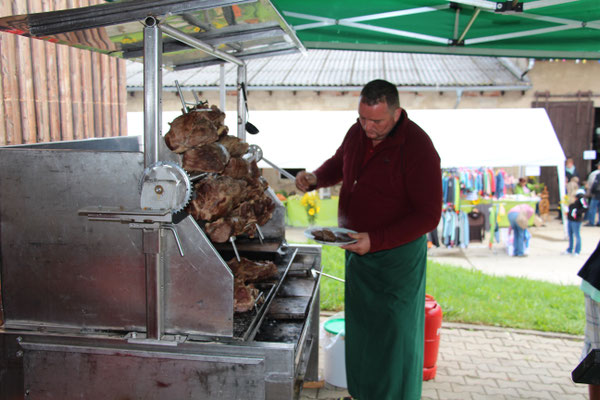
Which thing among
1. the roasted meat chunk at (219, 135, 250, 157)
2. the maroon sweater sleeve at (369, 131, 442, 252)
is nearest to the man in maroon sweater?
the maroon sweater sleeve at (369, 131, 442, 252)

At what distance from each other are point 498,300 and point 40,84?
5835mm

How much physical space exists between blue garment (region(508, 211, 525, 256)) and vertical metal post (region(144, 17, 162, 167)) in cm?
887

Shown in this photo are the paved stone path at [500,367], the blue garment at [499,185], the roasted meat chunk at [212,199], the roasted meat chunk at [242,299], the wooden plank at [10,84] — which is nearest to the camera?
the roasted meat chunk at [242,299]

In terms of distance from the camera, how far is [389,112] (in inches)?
117

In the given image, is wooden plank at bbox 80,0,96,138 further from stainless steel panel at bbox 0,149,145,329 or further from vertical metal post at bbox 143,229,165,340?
vertical metal post at bbox 143,229,165,340

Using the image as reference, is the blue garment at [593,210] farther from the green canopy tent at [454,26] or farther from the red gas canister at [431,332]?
the red gas canister at [431,332]

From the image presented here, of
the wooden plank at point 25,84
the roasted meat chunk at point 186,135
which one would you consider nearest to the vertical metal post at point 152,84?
the roasted meat chunk at point 186,135

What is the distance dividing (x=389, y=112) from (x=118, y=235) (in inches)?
69.3

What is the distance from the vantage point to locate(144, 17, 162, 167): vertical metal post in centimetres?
186

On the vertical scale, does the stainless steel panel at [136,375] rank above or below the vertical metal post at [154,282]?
below

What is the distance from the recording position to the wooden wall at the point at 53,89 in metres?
3.29

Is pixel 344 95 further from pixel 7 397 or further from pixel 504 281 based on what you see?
pixel 7 397

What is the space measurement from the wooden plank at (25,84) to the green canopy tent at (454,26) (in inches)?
72.6

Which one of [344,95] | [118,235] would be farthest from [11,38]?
Answer: [344,95]
